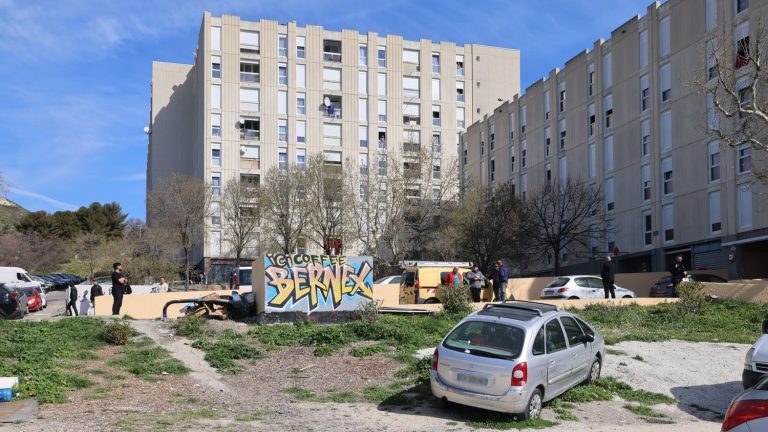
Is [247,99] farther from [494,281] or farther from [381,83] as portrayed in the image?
[494,281]

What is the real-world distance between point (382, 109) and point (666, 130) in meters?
32.3

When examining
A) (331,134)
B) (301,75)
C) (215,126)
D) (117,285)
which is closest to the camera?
(117,285)

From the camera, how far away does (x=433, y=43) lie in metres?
73.6

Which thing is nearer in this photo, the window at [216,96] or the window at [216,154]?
the window at [216,154]

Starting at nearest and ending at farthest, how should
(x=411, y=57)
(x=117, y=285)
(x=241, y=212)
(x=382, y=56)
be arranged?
(x=117, y=285) < (x=241, y=212) < (x=382, y=56) < (x=411, y=57)

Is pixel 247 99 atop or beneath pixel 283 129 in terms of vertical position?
atop

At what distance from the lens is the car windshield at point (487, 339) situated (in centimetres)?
1154

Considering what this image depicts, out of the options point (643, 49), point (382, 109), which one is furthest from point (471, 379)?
point (382, 109)

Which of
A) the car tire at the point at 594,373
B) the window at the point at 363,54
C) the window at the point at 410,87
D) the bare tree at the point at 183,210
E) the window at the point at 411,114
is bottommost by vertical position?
the car tire at the point at 594,373

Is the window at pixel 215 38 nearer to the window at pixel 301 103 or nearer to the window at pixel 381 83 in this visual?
the window at pixel 301 103

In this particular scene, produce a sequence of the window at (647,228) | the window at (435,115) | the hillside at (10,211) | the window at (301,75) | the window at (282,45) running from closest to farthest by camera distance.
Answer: the window at (647,228), the window at (282,45), the window at (301,75), the window at (435,115), the hillside at (10,211)

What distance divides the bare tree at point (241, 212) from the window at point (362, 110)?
1643 centimetres

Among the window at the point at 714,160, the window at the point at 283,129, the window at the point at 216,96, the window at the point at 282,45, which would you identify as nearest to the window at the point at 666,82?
the window at the point at 714,160

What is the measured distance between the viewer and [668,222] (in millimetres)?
43281
